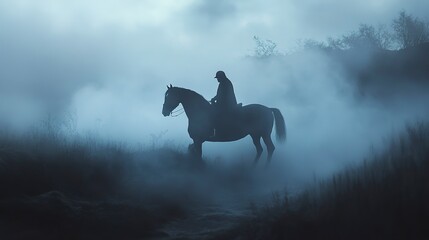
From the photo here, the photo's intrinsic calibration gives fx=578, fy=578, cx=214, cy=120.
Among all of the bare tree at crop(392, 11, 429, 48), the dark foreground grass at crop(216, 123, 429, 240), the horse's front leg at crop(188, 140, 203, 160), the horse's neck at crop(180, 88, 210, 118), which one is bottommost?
the dark foreground grass at crop(216, 123, 429, 240)

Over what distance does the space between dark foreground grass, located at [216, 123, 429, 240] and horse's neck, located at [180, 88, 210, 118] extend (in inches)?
304

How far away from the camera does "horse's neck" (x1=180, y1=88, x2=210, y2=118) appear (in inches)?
667

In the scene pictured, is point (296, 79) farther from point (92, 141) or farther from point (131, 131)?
point (92, 141)

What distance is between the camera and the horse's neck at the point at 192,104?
1694 cm

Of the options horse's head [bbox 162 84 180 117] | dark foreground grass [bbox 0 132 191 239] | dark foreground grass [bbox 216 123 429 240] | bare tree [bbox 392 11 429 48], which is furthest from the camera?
Result: bare tree [bbox 392 11 429 48]

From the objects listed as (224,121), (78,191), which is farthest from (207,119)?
(78,191)

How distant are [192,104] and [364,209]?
999 cm

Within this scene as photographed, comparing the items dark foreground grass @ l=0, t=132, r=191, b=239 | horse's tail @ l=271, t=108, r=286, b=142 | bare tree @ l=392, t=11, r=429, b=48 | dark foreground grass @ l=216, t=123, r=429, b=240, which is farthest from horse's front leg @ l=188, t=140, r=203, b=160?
bare tree @ l=392, t=11, r=429, b=48

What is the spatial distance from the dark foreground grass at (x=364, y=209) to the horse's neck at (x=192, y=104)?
773cm

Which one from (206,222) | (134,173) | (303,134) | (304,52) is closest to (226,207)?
(206,222)

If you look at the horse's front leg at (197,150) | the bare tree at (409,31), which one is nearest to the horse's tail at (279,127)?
the horse's front leg at (197,150)

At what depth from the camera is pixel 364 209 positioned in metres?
7.45

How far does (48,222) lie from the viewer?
406 inches

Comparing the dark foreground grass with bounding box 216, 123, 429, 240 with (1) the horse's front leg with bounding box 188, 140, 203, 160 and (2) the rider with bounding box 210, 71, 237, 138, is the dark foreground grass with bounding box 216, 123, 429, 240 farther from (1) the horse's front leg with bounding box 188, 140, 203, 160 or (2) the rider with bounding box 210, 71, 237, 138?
(2) the rider with bounding box 210, 71, 237, 138
